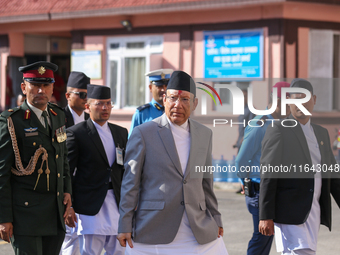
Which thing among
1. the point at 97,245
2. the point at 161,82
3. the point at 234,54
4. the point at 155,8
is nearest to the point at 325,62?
the point at 234,54

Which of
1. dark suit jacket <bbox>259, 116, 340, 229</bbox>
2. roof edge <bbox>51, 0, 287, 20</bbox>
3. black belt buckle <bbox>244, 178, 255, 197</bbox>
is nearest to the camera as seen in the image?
dark suit jacket <bbox>259, 116, 340, 229</bbox>

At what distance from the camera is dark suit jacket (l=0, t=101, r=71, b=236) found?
4125mm

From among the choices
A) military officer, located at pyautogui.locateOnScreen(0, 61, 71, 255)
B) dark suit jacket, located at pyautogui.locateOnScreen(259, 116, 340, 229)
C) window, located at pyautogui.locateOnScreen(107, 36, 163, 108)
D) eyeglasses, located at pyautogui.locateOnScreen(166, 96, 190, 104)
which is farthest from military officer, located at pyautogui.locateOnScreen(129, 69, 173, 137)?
window, located at pyautogui.locateOnScreen(107, 36, 163, 108)

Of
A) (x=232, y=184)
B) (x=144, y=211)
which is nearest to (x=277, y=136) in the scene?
(x=144, y=211)

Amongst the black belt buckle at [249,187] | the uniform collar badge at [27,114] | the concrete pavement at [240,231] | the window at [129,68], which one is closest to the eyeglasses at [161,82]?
the black belt buckle at [249,187]

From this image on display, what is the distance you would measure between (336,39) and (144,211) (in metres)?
10.8

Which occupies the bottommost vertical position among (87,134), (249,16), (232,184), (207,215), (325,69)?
(232,184)

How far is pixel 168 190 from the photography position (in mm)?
3801

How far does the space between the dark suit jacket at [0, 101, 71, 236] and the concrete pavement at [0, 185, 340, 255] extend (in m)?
2.86

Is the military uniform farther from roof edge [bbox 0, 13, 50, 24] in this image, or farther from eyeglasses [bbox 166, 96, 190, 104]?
roof edge [bbox 0, 13, 50, 24]

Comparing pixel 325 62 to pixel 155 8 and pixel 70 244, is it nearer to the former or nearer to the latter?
pixel 155 8

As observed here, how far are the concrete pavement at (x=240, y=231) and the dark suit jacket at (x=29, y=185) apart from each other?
2864 mm

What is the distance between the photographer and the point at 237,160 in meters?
5.36

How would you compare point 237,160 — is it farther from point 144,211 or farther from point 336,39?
point 336,39
